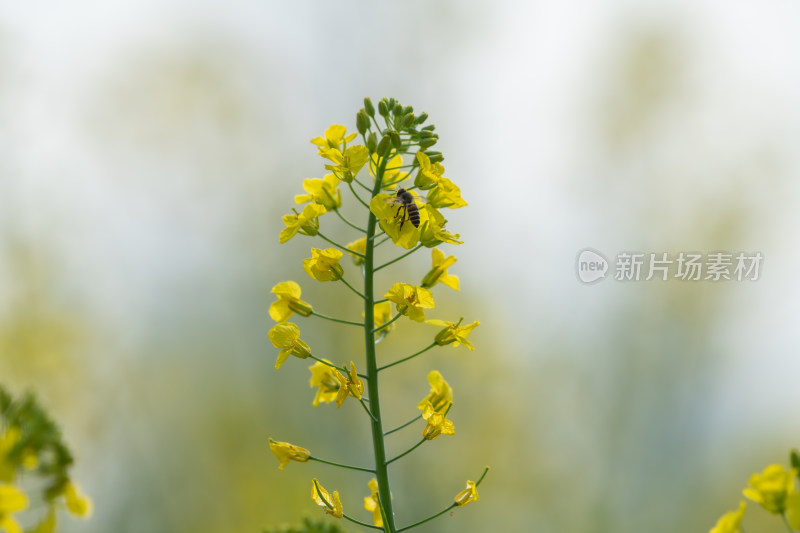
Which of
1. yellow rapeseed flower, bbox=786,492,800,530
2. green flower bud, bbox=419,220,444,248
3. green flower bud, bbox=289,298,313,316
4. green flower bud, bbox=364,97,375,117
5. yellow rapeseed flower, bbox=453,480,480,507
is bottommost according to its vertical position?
yellow rapeseed flower, bbox=453,480,480,507

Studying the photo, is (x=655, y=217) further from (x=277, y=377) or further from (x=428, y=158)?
(x=428, y=158)

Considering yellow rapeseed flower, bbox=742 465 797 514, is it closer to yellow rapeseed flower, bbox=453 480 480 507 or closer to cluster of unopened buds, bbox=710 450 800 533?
cluster of unopened buds, bbox=710 450 800 533

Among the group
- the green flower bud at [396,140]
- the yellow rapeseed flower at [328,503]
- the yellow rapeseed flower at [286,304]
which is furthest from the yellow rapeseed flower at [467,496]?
the green flower bud at [396,140]

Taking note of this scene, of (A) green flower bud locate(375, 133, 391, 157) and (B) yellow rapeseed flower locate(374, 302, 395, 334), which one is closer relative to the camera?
(A) green flower bud locate(375, 133, 391, 157)

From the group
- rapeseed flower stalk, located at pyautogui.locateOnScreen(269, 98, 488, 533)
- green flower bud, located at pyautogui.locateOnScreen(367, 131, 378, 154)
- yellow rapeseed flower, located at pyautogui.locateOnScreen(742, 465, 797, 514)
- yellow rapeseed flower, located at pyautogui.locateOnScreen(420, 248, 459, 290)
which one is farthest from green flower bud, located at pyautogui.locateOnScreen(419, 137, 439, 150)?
yellow rapeseed flower, located at pyautogui.locateOnScreen(742, 465, 797, 514)

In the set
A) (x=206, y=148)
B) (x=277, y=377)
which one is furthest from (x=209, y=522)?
(x=206, y=148)

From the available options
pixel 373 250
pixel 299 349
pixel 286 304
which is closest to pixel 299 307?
pixel 286 304

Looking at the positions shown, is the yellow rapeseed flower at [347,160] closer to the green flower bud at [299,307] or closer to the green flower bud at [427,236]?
the green flower bud at [427,236]
